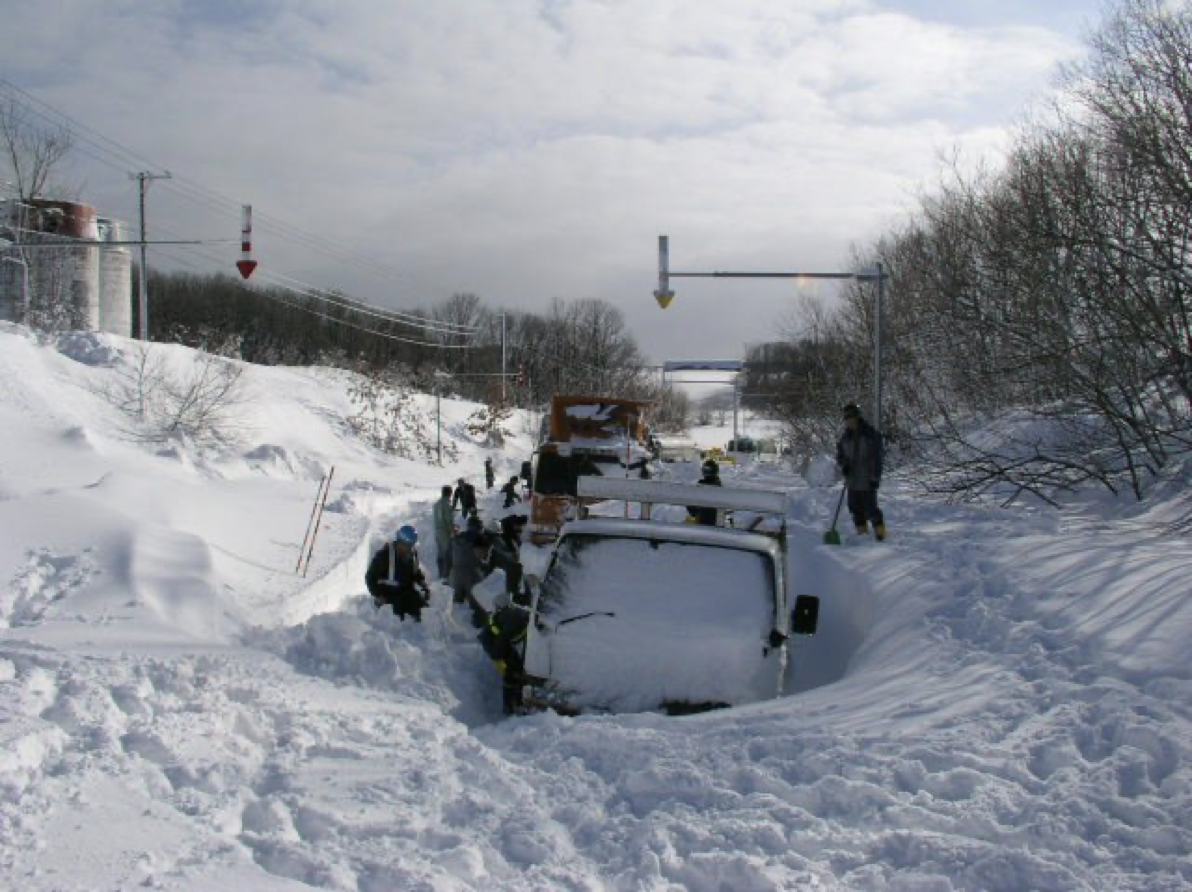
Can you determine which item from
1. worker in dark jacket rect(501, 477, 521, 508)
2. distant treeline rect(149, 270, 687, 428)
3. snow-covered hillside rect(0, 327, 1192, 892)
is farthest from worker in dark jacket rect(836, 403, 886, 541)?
distant treeline rect(149, 270, 687, 428)

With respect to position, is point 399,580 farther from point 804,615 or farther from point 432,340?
point 432,340

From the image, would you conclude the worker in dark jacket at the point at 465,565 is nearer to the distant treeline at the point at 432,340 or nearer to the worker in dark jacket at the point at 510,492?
the worker in dark jacket at the point at 510,492

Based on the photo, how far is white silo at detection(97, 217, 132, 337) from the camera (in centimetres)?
3931

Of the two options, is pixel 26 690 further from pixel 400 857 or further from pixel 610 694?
pixel 610 694

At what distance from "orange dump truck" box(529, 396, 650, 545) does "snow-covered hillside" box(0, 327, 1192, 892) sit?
24.2 ft

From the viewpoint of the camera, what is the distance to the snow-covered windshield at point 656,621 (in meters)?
5.96

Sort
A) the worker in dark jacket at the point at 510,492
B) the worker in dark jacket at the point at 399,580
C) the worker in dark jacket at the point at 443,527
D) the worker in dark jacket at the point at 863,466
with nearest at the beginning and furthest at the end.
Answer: the worker in dark jacket at the point at 399,580
the worker in dark jacket at the point at 863,466
the worker in dark jacket at the point at 443,527
the worker in dark jacket at the point at 510,492

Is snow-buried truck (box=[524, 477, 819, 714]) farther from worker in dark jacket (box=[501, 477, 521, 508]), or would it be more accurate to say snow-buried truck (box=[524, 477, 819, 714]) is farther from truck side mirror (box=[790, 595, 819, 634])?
worker in dark jacket (box=[501, 477, 521, 508])

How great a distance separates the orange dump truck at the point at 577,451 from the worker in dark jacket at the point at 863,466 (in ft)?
14.9

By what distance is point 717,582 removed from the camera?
260 inches

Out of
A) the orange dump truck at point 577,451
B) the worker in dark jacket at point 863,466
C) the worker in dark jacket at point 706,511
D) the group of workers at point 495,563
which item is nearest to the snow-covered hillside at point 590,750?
the group of workers at point 495,563

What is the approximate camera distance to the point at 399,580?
920 centimetres

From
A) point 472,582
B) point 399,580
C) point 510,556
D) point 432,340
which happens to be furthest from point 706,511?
point 432,340

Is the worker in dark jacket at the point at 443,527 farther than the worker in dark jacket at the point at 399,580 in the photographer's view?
Yes
